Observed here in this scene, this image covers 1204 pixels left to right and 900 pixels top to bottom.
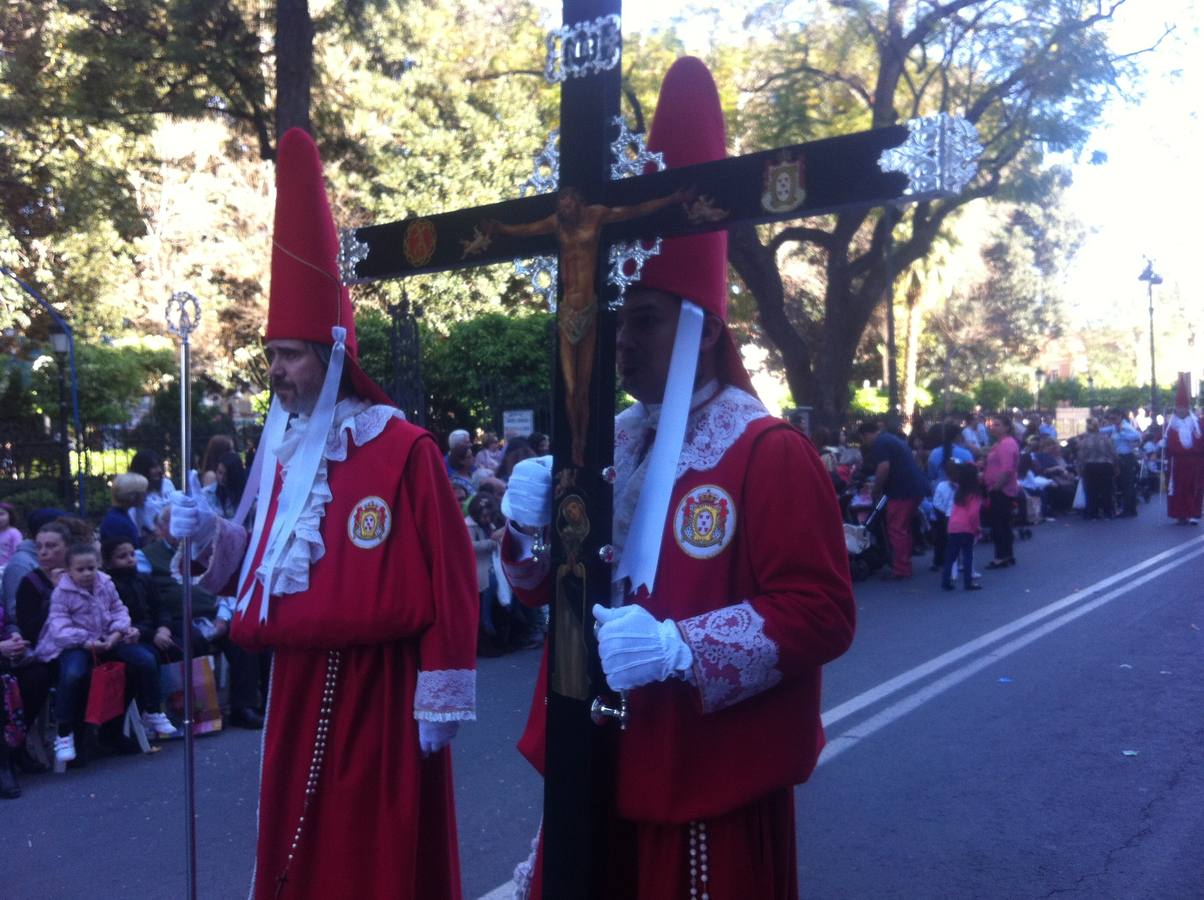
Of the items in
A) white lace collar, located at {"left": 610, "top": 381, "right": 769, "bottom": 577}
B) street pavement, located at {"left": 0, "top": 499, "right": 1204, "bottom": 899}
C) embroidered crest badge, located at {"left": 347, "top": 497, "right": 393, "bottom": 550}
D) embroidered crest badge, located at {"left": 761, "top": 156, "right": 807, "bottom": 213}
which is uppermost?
embroidered crest badge, located at {"left": 761, "top": 156, "right": 807, "bottom": 213}

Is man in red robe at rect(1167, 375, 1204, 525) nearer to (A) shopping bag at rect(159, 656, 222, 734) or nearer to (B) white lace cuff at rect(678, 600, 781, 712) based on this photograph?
(A) shopping bag at rect(159, 656, 222, 734)

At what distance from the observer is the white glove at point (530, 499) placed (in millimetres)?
2639

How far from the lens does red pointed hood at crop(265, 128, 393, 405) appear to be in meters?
3.60

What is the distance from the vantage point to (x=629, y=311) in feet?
8.60

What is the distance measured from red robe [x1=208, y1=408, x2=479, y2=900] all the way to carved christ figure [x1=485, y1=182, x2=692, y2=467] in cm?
108

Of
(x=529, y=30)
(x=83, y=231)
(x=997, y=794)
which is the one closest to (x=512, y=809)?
(x=997, y=794)

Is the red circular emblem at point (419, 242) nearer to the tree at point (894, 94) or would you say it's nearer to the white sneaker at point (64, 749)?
the white sneaker at point (64, 749)

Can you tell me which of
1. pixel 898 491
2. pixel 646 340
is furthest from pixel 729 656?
pixel 898 491

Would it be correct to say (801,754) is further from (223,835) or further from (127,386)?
(127,386)

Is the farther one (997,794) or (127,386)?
(127,386)

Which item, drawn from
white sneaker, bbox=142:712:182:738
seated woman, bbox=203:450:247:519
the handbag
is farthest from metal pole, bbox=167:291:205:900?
the handbag

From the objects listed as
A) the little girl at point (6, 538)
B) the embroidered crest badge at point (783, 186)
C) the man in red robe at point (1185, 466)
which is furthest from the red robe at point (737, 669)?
the man in red robe at point (1185, 466)

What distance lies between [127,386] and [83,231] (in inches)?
129

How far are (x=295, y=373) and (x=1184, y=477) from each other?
1885 cm
